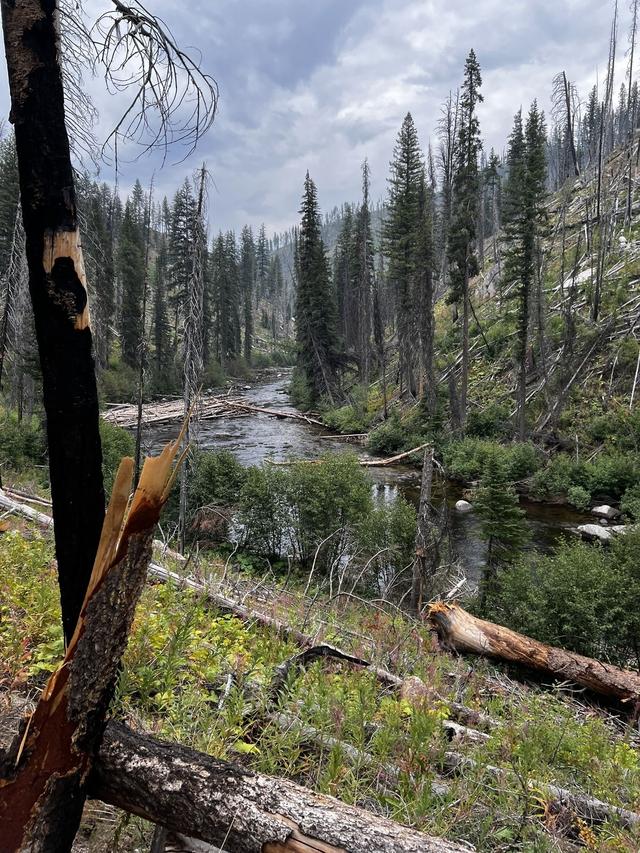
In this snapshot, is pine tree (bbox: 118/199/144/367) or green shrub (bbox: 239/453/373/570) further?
pine tree (bbox: 118/199/144/367)

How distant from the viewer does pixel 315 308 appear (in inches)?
1357

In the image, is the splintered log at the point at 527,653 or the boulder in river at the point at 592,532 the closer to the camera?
the splintered log at the point at 527,653

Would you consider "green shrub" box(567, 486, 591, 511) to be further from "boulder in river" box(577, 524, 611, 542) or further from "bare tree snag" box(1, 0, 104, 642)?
"bare tree snag" box(1, 0, 104, 642)

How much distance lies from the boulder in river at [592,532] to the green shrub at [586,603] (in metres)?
6.03

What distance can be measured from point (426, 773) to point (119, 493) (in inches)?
95.4

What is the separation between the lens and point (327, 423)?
103 ft

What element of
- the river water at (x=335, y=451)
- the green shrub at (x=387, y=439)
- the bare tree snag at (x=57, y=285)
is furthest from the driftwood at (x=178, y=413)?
the bare tree snag at (x=57, y=285)

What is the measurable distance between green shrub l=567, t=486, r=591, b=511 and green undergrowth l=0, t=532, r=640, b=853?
13.8m

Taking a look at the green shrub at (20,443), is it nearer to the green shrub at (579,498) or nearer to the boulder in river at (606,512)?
the green shrub at (579,498)

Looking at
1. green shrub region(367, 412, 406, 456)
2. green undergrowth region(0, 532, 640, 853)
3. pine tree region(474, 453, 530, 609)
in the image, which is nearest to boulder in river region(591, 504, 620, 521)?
pine tree region(474, 453, 530, 609)

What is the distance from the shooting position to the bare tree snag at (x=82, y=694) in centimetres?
181

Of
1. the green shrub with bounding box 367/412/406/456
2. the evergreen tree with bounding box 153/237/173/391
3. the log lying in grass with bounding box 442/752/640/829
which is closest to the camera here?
the log lying in grass with bounding box 442/752/640/829

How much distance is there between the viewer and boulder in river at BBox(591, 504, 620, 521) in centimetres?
1583

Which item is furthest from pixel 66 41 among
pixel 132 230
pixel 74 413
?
pixel 132 230
